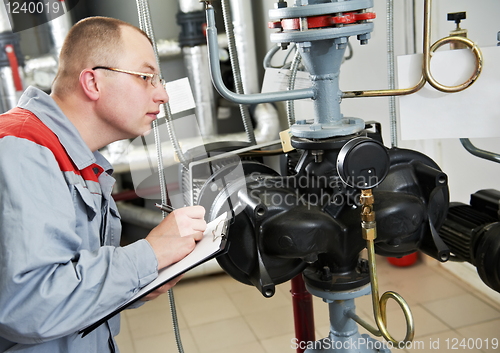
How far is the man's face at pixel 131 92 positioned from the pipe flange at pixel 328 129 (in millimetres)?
239

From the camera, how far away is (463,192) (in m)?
1.82

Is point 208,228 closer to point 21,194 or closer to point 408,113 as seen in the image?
point 21,194

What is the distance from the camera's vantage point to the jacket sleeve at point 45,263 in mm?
590

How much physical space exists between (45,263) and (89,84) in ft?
0.99

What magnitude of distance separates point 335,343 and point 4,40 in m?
1.92

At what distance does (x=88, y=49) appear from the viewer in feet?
2.52

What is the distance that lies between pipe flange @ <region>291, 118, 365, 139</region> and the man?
21 centimetres

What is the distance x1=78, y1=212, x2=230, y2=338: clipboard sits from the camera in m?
0.65

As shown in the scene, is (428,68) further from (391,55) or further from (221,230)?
(221,230)

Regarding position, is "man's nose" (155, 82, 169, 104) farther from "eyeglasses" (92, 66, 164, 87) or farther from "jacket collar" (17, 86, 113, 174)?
"jacket collar" (17, 86, 113, 174)

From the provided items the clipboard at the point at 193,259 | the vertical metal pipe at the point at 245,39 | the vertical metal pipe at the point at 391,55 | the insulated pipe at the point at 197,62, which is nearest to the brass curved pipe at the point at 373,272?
the clipboard at the point at 193,259

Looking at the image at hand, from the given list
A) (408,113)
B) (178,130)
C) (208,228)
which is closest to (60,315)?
(208,228)

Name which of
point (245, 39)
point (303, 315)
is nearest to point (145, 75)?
point (303, 315)

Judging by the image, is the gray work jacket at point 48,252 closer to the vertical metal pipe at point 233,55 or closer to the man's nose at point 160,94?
the man's nose at point 160,94
